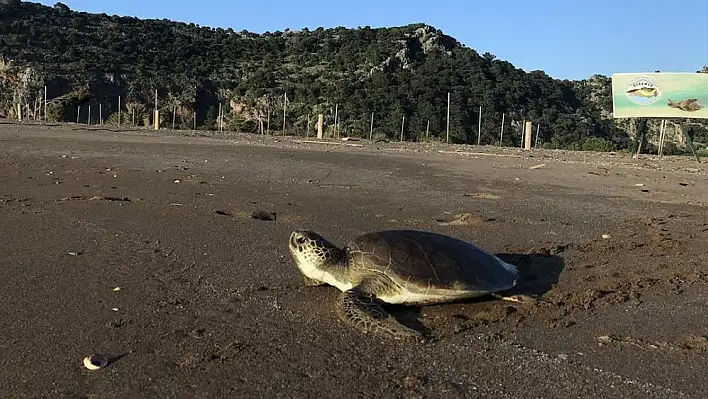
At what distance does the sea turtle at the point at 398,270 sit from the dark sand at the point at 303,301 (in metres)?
0.12

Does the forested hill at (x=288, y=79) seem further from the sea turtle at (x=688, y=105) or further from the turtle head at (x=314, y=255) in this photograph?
the turtle head at (x=314, y=255)

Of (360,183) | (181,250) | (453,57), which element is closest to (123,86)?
(453,57)

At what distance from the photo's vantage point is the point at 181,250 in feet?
17.6

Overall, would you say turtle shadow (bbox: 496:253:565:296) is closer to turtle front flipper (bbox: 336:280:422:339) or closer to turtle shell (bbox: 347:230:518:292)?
turtle shell (bbox: 347:230:518:292)

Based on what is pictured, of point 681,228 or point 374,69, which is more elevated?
point 374,69

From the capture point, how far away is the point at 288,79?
53.6 meters

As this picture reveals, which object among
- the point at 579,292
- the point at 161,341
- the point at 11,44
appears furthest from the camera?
the point at 11,44

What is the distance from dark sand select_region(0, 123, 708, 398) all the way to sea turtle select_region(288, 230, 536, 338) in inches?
4.6

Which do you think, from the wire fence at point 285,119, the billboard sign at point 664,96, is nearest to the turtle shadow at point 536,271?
the billboard sign at point 664,96

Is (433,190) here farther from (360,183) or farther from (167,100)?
(167,100)

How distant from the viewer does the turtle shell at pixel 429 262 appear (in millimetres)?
4020

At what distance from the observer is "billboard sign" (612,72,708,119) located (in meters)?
21.8

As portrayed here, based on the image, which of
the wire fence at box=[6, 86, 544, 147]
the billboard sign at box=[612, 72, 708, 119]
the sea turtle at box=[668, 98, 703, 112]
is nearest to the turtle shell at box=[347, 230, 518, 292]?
the billboard sign at box=[612, 72, 708, 119]

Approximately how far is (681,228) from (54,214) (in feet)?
21.6
